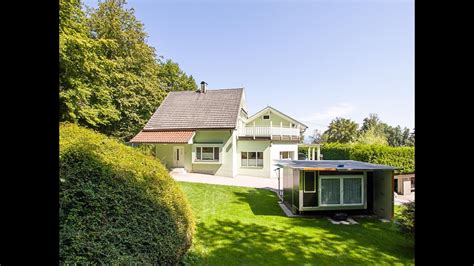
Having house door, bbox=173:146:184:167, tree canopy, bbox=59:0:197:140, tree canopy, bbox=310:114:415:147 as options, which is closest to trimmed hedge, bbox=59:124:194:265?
tree canopy, bbox=59:0:197:140

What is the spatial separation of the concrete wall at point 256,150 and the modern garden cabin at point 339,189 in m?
8.76

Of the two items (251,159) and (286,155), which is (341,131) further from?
(251,159)

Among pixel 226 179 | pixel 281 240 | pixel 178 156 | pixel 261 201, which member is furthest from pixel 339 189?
pixel 178 156

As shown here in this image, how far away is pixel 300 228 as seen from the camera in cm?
827

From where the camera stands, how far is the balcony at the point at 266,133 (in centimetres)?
1938

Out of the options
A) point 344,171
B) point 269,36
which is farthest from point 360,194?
point 269,36

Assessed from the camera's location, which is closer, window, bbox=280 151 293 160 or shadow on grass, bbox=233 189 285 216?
shadow on grass, bbox=233 189 285 216

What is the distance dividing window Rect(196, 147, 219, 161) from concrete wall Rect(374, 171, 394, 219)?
1121cm

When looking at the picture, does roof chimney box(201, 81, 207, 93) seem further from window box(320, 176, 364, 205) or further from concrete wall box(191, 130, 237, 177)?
window box(320, 176, 364, 205)

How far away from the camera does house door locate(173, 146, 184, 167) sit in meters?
19.1

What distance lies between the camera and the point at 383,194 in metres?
9.91

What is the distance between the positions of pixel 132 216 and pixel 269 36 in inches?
321

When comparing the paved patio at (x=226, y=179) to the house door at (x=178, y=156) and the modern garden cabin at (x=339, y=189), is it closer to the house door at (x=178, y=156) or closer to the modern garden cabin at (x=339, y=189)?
the house door at (x=178, y=156)
